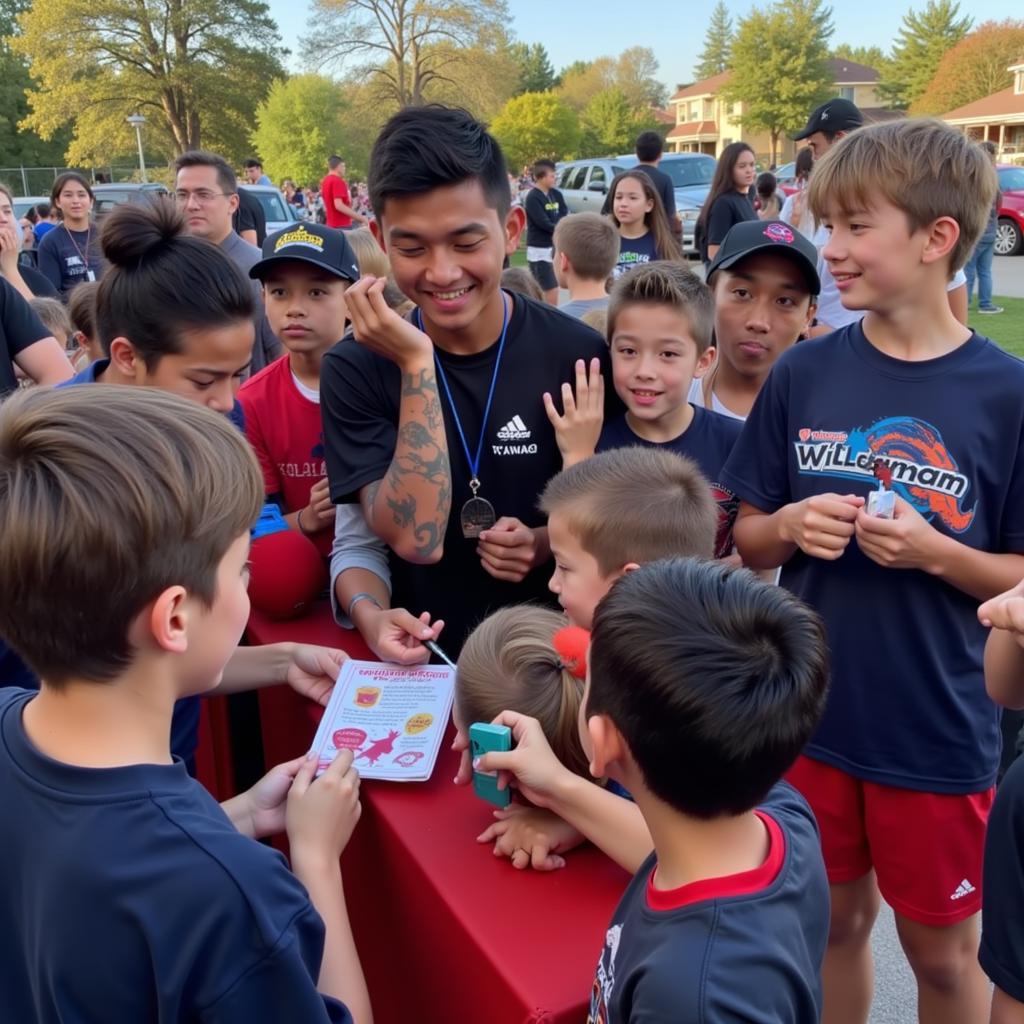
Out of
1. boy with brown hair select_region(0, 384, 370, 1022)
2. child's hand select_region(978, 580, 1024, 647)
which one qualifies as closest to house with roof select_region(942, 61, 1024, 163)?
child's hand select_region(978, 580, 1024, 647)

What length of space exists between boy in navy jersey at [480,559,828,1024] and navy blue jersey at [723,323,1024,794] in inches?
33.1

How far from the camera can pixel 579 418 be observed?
2.31 meters

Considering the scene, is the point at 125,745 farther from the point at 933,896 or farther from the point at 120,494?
the point at 933,896

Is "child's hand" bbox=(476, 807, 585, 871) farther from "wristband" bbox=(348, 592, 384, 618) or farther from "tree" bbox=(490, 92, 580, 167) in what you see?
"tree" bbox=(490, 92, 580, 167)

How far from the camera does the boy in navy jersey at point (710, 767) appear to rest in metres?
1.12

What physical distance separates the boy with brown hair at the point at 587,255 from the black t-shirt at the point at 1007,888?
4363 mm

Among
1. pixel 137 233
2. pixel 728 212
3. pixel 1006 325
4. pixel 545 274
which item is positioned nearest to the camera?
pixel 137 233

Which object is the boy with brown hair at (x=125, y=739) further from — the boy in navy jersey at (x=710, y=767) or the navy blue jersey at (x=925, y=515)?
the navy blue jersey at (x=925, y=515)

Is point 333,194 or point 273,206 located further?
point 273,206

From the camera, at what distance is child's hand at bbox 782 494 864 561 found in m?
1.92

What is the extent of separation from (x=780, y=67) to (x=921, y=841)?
68.3 meters

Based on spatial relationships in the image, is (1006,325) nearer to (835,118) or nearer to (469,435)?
(835,118)

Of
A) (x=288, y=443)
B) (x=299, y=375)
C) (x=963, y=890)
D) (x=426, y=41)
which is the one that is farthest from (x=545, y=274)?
(x=426, y=41)

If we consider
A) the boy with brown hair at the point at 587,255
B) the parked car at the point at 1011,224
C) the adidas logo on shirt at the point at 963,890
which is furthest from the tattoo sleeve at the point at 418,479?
the parked car at the point at 1011,224
